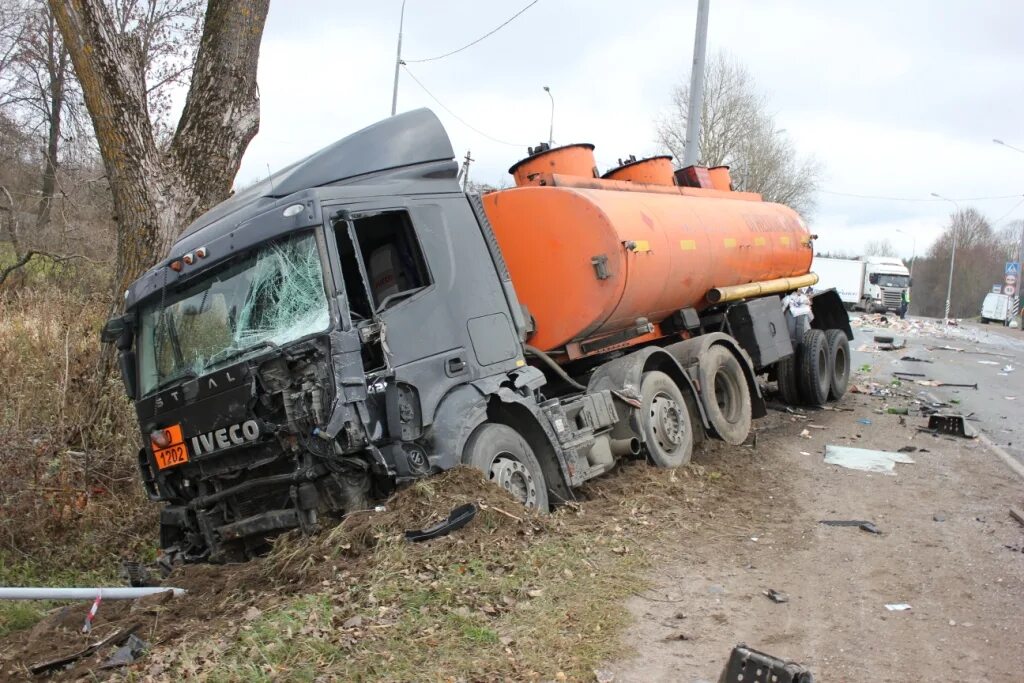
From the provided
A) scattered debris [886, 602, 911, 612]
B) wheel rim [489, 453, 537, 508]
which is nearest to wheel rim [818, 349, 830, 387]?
wheel rim [489, 453, 537, 508]

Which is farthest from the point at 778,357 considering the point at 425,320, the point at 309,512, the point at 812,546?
the point at 309,512

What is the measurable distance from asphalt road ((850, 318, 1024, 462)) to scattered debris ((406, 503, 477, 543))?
659cm

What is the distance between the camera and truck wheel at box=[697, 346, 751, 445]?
8.77m

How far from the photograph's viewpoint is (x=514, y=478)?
6070mm

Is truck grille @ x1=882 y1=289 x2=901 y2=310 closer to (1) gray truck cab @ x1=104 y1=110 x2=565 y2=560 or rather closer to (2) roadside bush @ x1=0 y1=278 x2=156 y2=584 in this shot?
(2) roadside bush @ x1=0 y1=278 x2=156 y2=584

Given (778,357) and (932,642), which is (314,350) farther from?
(778,357)

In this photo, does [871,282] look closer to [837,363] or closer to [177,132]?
[837,363]

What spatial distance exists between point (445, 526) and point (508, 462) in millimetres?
1090

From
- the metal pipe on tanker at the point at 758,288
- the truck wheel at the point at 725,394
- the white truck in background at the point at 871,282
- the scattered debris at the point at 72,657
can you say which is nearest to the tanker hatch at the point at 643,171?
the metal pipe on tanker at the point at 758,288

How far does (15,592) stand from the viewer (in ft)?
14.9

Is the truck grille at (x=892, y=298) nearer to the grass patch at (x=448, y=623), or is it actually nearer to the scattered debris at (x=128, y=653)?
the grass patch at (x=448, y=623)

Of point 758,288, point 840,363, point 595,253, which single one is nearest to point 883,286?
point 840,363

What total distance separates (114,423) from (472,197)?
4446 mm

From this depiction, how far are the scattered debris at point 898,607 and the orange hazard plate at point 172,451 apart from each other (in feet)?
14.0
